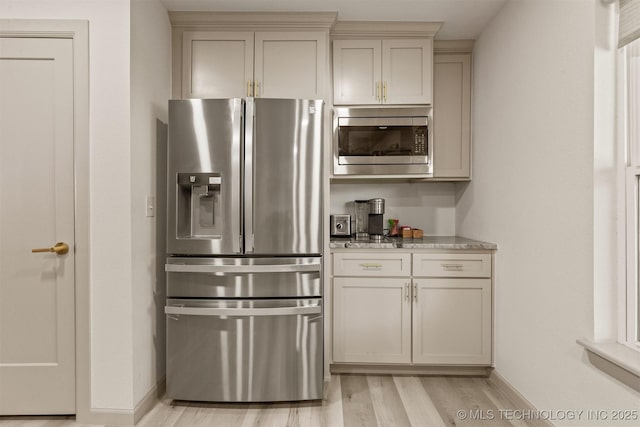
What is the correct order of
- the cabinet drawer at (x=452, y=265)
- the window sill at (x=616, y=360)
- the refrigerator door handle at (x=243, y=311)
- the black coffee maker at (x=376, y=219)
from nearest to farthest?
the window sill at (x=616, y=360) → the refrigerator door handle at (x=243, y=311) → the cabinet drawer at (x=452, y=265) → the black coffee maker at (x=376, y=219)

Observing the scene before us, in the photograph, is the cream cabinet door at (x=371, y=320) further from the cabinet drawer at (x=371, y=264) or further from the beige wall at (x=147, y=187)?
the beige wall at (x=147, y=187)

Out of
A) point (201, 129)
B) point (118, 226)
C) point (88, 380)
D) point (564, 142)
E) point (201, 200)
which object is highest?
point (201, 129)

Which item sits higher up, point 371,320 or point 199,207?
point 199,207

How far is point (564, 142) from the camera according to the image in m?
1.78

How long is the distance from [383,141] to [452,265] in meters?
0.99

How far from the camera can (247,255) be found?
221 cm

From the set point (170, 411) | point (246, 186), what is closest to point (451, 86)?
point (246, 186)

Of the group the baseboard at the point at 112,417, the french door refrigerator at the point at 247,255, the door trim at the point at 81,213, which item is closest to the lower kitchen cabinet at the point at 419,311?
the french door refrigerator at the point at 247,255

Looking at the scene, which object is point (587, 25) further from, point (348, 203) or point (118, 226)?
point (118, 226)

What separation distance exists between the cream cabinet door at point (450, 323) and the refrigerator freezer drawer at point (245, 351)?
78 cm

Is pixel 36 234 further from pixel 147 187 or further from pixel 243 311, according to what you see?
pixel 243 311

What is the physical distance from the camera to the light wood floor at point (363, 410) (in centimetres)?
205

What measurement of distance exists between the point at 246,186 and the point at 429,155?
1.37m

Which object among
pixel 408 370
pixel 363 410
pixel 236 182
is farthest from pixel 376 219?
pixel 363 410
